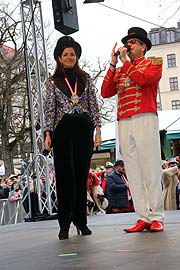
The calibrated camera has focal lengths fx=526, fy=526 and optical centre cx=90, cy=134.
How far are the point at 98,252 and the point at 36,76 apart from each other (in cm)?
669

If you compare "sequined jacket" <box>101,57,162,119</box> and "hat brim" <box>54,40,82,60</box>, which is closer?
"sequined jacket" <box>101,57,162,119</box>

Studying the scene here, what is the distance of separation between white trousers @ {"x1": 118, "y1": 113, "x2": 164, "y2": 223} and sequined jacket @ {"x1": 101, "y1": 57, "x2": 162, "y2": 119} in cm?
8

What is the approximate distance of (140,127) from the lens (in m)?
4.40

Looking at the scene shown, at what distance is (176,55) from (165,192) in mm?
59282

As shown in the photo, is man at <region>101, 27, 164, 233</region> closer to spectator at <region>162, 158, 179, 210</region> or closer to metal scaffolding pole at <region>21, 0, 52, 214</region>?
spectator at <region>162, 158, 179, 210</region>

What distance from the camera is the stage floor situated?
285 cm

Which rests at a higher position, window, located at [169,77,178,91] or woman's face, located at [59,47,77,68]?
window, located at [169,77,178,91]

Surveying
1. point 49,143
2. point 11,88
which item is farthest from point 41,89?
point 11,88

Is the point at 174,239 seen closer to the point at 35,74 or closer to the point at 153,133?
the point at 153,133

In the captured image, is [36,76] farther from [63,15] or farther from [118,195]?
[118,195]

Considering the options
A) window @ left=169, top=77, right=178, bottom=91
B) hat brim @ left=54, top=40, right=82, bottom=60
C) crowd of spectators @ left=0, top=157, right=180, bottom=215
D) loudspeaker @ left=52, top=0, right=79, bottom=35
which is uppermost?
window @ left=169, top=77, right=178, bottom=91

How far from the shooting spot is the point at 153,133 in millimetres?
4430

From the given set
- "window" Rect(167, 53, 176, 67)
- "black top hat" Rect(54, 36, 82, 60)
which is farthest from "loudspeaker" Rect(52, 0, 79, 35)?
"window" Rect(167, 53, 176, 67)

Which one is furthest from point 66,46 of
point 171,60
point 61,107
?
point 171,60
